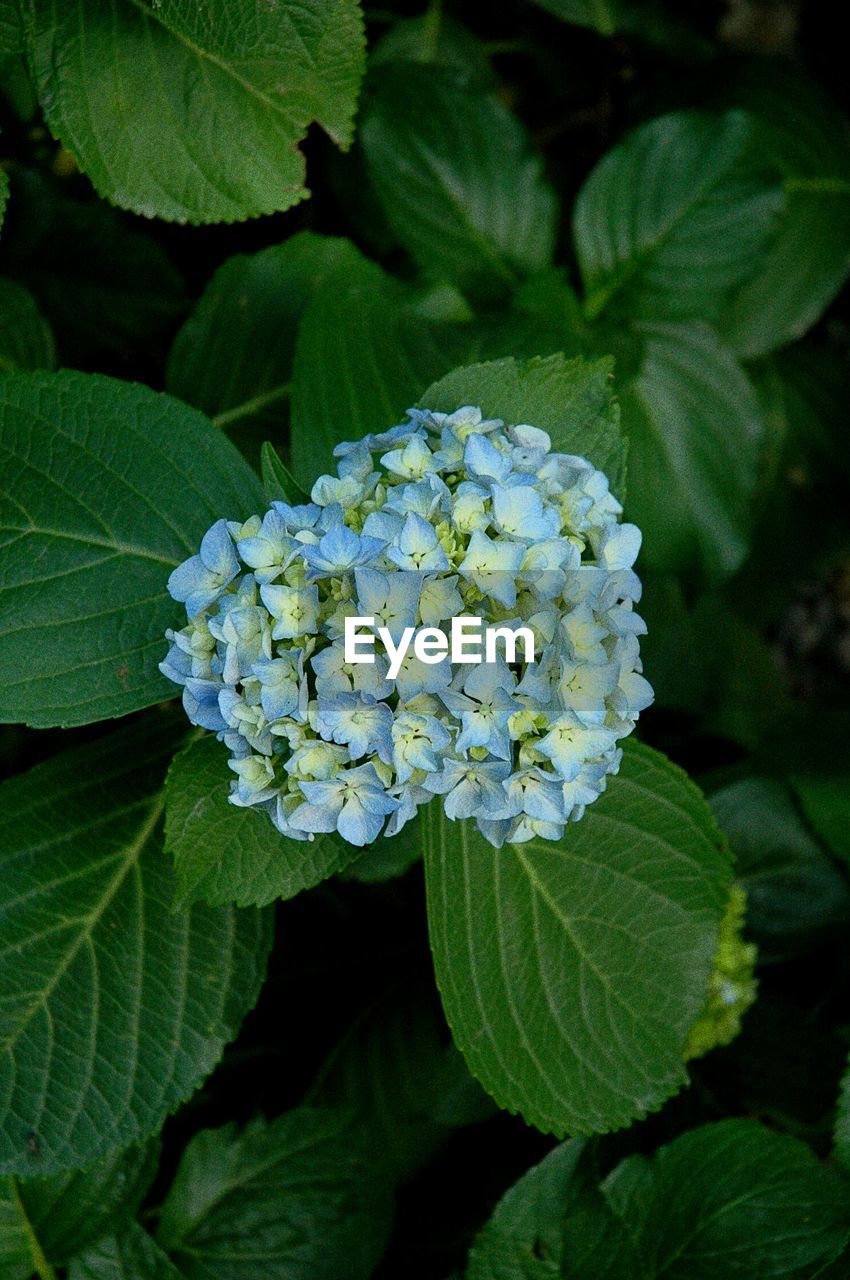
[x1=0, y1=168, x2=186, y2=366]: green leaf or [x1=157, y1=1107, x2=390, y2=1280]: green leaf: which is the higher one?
[x1=0, y1=168, x2=186, y2=366]: green leaf

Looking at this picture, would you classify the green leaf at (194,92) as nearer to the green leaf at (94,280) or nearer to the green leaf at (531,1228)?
the green leaf at (94,280)

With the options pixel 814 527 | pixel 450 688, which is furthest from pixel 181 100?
pixel 814 527

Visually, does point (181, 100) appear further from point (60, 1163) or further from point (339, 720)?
point (60, 1163)

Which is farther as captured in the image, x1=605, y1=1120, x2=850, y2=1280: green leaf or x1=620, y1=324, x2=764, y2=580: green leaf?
x1=620, y1=324, x2=764, y2=580: green leaf

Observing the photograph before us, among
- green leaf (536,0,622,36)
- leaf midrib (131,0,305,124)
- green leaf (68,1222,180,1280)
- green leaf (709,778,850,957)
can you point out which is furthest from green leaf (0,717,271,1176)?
green leaf (536,0,622,36)

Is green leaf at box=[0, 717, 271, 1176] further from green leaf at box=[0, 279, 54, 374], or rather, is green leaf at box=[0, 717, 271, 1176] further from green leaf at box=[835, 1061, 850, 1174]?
green leaf at box=[835, 1061, 850, 1174]

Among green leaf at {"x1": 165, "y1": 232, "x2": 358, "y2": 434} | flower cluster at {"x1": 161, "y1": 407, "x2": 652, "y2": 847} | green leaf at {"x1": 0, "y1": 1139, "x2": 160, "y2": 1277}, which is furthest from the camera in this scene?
green leaf at {"x1": 165, "y1": 232, "x2": 358, "y2": 434}

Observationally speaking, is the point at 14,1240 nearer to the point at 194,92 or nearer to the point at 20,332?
the point at 20,332
